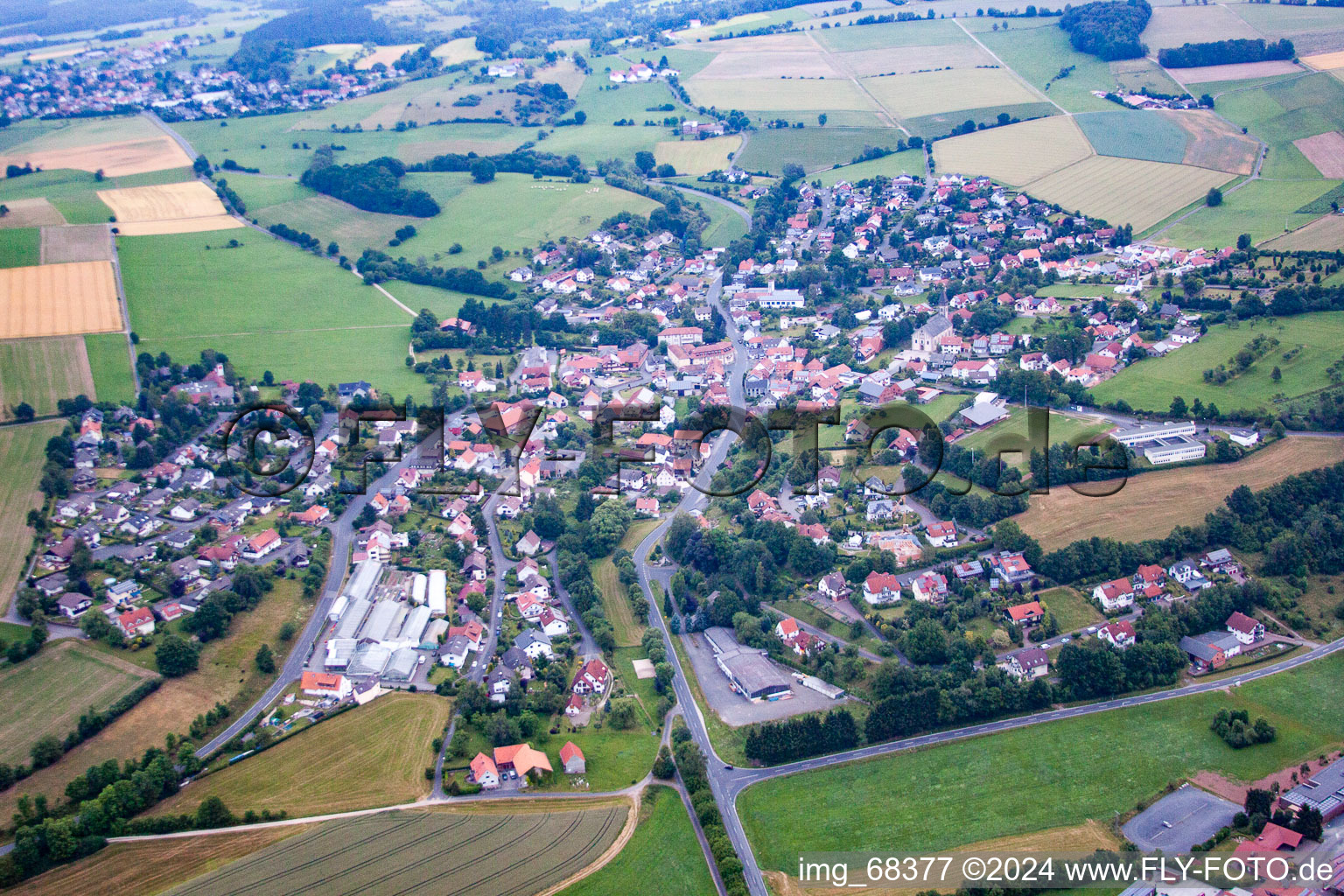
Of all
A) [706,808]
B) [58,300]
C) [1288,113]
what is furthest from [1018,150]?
[58,300]

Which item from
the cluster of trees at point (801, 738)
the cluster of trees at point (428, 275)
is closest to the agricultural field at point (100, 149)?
the cluster of trees at point (428, 275)

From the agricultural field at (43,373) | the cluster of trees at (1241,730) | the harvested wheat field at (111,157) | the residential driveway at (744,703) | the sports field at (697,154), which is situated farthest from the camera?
the sports field at (697,154)

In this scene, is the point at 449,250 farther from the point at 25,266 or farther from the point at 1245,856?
the point at 1245,856

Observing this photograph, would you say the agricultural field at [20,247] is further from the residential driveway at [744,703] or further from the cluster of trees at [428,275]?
the residential driveway at [744,703]

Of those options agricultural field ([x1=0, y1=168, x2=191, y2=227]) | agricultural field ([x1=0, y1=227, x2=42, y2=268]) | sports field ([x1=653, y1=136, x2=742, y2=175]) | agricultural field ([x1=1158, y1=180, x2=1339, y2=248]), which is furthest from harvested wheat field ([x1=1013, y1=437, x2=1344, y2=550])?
agricultural field ([x1=0, y1=168, x2=191, y2=227])

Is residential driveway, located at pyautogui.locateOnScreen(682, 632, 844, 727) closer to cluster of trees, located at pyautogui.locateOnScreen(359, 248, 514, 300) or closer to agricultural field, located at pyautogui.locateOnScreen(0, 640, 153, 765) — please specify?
agricultural field, located at pyautogui.locateOnScreen(0, 640, 153, 765)

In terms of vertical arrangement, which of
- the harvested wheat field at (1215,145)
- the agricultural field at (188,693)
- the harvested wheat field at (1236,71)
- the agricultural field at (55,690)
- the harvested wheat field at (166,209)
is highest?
the harvested wheat field at (1236,71)

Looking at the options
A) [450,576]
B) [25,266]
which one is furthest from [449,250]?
[450,576]
